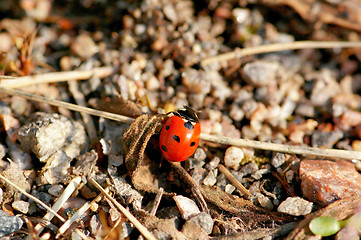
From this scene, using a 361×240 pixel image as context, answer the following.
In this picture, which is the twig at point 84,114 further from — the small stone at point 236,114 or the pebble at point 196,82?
the small stone at point 236,114

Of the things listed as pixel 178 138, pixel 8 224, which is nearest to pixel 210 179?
pixel 178 138

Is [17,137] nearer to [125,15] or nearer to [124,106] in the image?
[124,106]

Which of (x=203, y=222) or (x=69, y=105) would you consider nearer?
(x=203, y=222)

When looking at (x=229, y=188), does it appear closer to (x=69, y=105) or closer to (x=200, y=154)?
(x=200, y=154)

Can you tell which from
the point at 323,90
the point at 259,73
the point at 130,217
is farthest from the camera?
the point at 323,90

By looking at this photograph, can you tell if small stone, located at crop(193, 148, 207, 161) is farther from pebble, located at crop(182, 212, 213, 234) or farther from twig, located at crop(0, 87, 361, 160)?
pebble, located at crop(182, 212, 213, 234)

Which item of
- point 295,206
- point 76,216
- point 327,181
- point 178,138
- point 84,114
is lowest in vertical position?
point 76,216

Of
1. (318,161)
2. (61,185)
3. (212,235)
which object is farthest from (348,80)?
(61,185)
